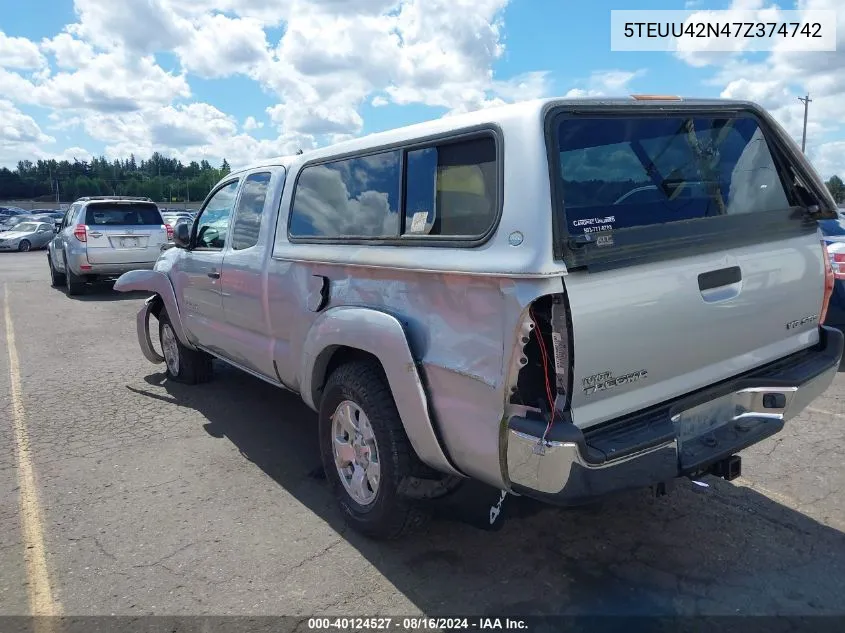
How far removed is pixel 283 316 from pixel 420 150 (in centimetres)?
153

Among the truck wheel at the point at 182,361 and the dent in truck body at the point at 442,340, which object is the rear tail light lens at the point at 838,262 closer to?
the dent in truck body at the point at 442,340

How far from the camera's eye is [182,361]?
635cm

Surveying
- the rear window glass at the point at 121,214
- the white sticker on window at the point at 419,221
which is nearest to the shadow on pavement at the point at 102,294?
the rear window glass at the point at 121,214

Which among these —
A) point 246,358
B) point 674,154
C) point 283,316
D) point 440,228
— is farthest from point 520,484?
point 246,358

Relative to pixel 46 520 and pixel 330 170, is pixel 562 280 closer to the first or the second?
pixel 330 170

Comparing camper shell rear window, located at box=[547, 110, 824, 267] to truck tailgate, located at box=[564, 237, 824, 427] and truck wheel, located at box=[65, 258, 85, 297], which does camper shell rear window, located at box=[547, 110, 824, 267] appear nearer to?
truck tailgate, located at box=[564, 237, 824, 427]

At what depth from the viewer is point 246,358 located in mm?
4848

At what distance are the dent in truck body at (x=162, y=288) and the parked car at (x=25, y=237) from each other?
91.7 feet

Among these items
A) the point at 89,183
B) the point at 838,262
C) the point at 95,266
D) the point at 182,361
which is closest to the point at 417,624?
the point at 182,361

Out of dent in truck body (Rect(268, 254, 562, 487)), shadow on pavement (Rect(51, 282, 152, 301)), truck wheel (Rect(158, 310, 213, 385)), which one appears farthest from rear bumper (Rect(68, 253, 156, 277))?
dent in truck body (Rect(268, 254, 562, 487))

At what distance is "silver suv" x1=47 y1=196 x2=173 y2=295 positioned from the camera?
12859 mm

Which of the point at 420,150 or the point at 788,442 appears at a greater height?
the point at 420,150

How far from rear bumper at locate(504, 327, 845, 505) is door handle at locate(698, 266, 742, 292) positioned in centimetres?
47

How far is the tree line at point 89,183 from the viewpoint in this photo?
108m
